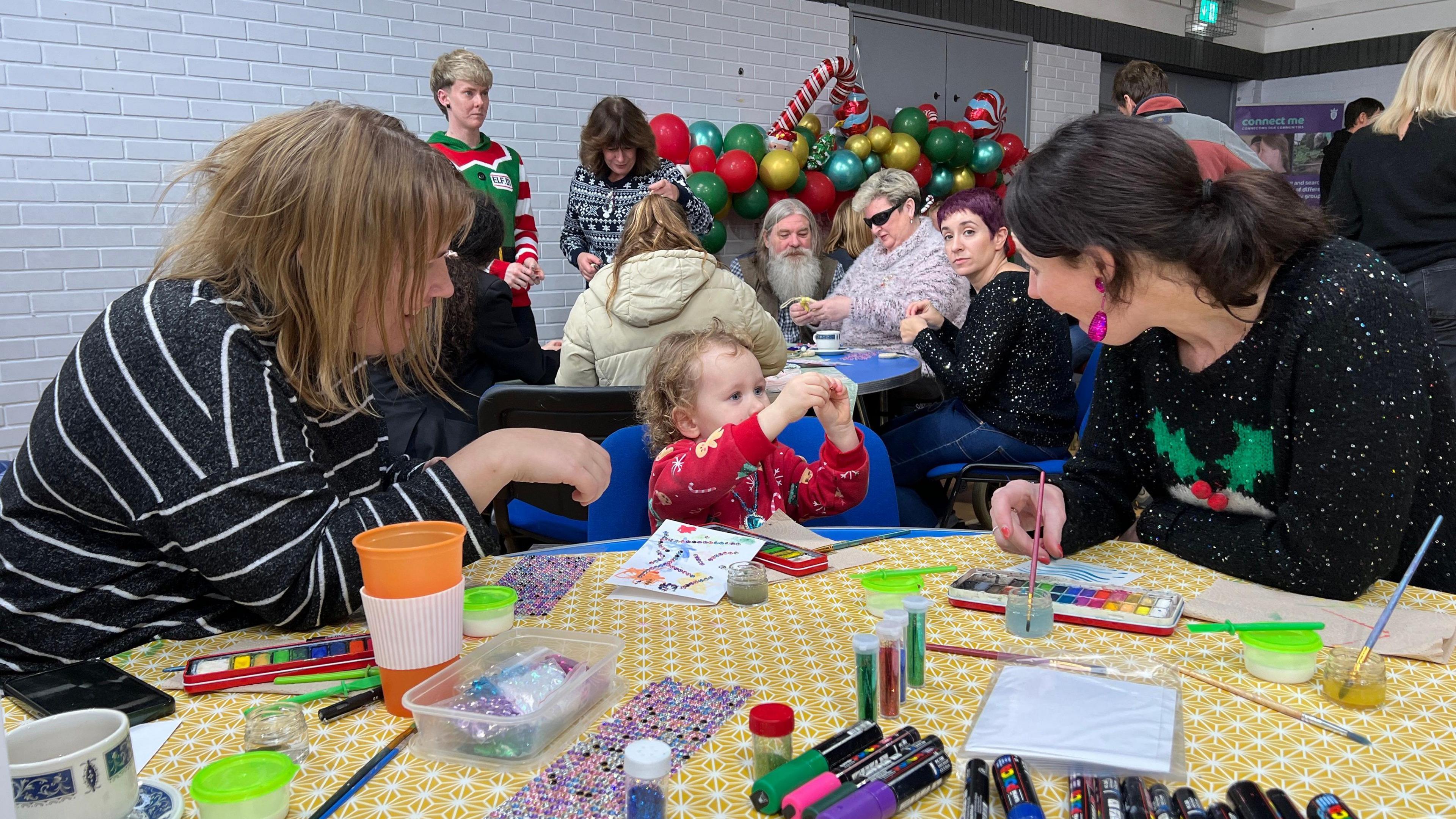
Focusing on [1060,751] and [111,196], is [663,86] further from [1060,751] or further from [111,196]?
[1060,751]

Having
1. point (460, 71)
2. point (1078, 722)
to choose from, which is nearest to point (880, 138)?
point (460, 71)

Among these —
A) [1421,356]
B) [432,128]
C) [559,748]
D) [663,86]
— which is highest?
[663,86]

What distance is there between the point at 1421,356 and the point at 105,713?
62.9 inches

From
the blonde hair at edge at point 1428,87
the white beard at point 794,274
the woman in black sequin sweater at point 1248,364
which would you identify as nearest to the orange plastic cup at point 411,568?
the woman in black sequin sweater at point 1248,364

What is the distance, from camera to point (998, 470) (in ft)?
10.7

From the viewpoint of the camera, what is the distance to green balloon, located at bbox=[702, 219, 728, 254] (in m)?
6.14

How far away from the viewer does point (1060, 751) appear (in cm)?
88

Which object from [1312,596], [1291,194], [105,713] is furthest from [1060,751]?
[1291,194]

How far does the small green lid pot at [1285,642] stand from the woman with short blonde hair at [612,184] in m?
3.76

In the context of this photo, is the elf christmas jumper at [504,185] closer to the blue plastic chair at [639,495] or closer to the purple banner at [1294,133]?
the blue plastic chair at [639,495]

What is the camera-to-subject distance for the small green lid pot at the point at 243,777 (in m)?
0.79

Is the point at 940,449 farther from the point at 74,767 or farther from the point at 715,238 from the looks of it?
the point at 715,238

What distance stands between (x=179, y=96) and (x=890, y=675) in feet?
16.7

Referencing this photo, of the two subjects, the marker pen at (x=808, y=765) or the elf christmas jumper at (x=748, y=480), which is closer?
the marker pen at (x=808, y=765)
